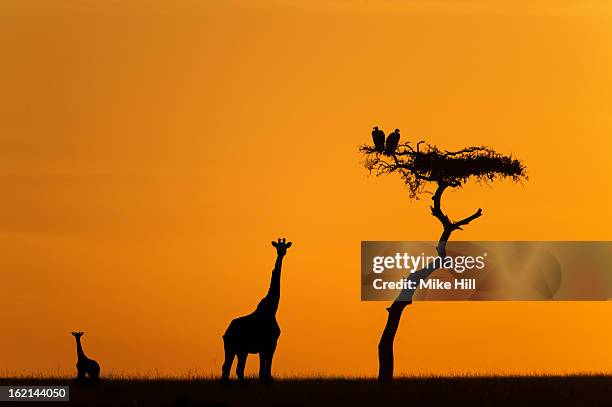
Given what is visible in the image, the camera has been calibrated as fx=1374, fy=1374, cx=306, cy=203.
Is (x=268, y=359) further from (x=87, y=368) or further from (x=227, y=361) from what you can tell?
(x=87, y=368)

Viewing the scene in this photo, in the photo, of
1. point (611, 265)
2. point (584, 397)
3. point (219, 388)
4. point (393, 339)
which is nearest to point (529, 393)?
point (584, 397)

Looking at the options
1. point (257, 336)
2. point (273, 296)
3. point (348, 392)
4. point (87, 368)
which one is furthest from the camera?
point (87, 368)

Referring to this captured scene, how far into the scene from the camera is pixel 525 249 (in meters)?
44.1

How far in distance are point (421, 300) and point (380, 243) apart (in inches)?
85.7

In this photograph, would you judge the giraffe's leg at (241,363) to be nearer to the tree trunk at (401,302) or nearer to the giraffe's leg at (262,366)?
the giraffe's leg at (262,366)

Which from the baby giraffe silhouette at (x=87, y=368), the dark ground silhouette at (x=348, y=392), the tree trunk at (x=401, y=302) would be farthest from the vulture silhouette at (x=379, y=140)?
the baby giraffe silhouette at (x=87, y=368)

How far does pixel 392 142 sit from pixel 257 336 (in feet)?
24.4

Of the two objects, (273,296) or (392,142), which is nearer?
(273,296)

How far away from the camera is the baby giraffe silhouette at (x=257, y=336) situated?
36.9 metres

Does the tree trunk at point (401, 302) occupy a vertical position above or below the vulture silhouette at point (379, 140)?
below

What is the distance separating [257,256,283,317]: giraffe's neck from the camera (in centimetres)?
3719

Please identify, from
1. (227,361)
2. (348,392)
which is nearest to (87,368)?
(227,361)

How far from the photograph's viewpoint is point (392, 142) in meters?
40.3

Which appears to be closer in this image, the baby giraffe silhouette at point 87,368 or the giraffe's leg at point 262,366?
the giraffe's leg at point 262,366
